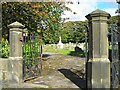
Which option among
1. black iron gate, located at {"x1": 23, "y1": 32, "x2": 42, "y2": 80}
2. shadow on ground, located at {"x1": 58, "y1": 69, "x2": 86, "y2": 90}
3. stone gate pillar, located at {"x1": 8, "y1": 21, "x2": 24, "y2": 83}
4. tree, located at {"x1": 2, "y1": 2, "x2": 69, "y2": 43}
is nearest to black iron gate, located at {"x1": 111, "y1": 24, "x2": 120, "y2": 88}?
shadow on ground, located at {"x1": 58, "y1": 69, "x2": 86, "y2": 90}

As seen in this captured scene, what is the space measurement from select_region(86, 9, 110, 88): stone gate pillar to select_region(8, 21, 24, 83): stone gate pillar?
3170mm

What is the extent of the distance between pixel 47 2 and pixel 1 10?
119 inches

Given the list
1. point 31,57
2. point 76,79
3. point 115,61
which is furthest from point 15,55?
point 115,61

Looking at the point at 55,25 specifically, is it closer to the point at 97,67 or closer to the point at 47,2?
the point at 47,2

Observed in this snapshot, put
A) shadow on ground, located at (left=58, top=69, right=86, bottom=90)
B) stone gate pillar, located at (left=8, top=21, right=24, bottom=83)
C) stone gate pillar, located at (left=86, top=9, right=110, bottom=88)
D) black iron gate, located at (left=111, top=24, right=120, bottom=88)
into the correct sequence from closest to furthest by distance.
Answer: stone gate pillar, located at (left=86, top=9, right=110, bottom=88)
black iron gate, located at (left=111, top=24, right=120, bottom=88)
shadow on ground, located at (left=58, top=69, right=86, bottom=90)
stone gate pillar, located at (left=8, top=21, right=24, bottom=83)

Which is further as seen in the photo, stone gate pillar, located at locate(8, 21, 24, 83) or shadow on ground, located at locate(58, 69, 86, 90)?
stone gate pillar, located at locate(8, 21, 24, 83)

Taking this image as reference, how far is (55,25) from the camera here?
16406 mm

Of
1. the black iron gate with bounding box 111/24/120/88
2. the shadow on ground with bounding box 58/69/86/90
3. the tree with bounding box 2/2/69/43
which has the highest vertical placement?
the tree with bounding box 2/2/69/43

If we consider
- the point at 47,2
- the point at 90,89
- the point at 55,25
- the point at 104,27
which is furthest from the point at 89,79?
the point at 55,25

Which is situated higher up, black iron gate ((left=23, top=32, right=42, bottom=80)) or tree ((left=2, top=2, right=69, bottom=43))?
tree ((left=2, top=2, right=69, bottom=43))

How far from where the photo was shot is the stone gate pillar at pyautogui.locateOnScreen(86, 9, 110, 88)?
27.2 ft

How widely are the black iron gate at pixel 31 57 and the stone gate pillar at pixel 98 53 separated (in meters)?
3.68

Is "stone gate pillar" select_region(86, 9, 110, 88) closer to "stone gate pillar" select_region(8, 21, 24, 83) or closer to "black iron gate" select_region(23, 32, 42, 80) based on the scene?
"stone gate pillar" select_region(8, 21, 24, 83)

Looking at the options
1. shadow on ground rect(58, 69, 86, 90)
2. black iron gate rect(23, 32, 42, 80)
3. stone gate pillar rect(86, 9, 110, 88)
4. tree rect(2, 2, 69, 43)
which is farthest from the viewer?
tree rect(2, 2, 69, 43)
